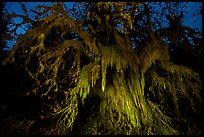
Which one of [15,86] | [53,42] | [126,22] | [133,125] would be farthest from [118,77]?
[15,86]

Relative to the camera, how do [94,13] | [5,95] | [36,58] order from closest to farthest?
[94,13]
[36,58]
[5,95]

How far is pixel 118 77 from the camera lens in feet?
14.5

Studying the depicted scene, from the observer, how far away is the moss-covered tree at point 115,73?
4.36 metres

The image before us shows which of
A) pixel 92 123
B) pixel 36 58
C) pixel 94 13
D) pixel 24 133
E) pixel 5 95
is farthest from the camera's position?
pixel 5 95

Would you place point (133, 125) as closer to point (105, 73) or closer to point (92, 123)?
point (92, 123)

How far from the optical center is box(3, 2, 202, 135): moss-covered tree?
4363 mm

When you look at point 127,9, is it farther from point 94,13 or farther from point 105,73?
point 105,73

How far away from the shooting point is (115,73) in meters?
4.51

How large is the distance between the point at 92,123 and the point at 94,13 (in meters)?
2.46

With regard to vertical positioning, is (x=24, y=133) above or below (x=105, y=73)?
below

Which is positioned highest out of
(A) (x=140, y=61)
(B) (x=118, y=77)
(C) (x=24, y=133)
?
(A) (x=140, y=61)

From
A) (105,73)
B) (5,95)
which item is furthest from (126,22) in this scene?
(5,95)

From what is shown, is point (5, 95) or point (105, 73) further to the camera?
point (5, 95)

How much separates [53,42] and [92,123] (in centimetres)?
209
